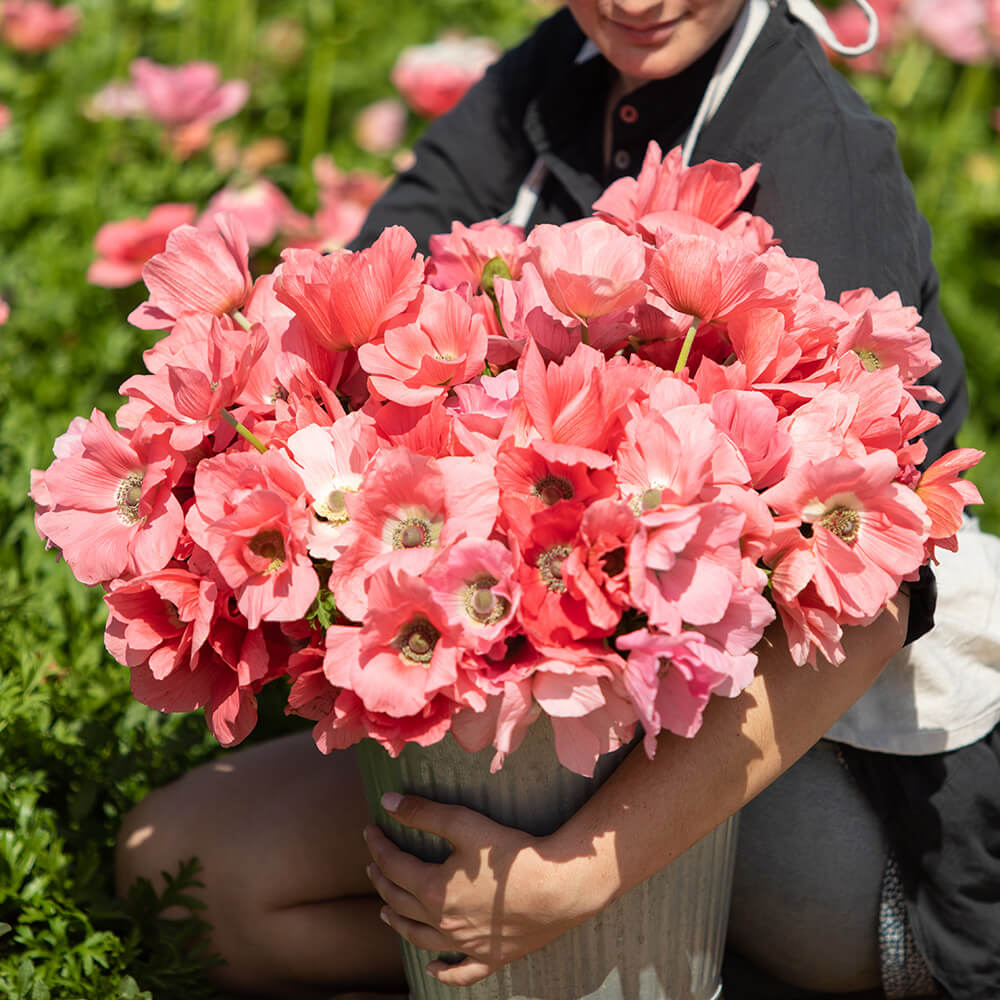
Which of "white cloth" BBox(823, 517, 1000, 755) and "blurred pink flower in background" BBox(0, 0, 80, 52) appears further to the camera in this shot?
"blurred pink flower in background" BBox(0, 0, 80, 52)

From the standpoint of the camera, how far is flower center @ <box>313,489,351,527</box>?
2.40 ft

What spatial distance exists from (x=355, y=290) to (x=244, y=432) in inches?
4.4

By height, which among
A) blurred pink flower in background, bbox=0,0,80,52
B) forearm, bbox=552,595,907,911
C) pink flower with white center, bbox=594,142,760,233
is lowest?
blurred pink flower in background, bbox=0,0,80,52

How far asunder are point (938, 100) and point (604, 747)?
2.56 metres

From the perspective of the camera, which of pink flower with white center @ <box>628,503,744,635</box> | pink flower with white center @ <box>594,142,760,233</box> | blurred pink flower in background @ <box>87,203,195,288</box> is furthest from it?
blurred pink flower in background @ <box>87,203,195,288</box>

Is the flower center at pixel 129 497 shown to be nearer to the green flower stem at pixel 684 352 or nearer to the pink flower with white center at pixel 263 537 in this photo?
the pink flower with white center at pixel 263 537

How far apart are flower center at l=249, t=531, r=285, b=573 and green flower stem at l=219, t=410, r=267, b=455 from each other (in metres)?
0.06

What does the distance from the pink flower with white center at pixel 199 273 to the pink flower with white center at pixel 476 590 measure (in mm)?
276

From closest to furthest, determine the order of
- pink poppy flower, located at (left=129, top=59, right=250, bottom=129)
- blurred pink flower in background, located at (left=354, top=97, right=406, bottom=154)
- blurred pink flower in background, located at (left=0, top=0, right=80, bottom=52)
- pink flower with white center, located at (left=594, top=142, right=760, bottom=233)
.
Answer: pink flower with white center, located at (left=594, top=142, right=760, bottom=233) < pink poppy flower, located at (left=129, top=59, right=250, bottom=129) < blurred pink flower in background, located at (left=0, top=0, right=80, bottom=52) < blurred pink flower in background, located at (left=354, top=97, right=406, bottom=154)

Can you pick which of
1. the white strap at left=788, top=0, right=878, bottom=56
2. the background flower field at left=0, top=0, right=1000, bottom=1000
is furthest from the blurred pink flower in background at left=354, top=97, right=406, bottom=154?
the white strap at left=788, top=0, right=878, bottom=56

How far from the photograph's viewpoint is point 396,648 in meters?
0.71

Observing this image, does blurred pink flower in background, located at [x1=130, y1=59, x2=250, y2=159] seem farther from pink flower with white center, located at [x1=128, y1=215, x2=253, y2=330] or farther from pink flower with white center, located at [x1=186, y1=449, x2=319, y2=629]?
pink flower with white center, located at [x1=186, y1=449, x2=319, y2=629]

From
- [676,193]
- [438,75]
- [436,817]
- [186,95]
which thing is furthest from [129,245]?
Answer: [436,817]

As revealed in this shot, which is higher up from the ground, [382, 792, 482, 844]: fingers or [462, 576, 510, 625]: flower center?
[462, 576, 510, 625]: flower center
